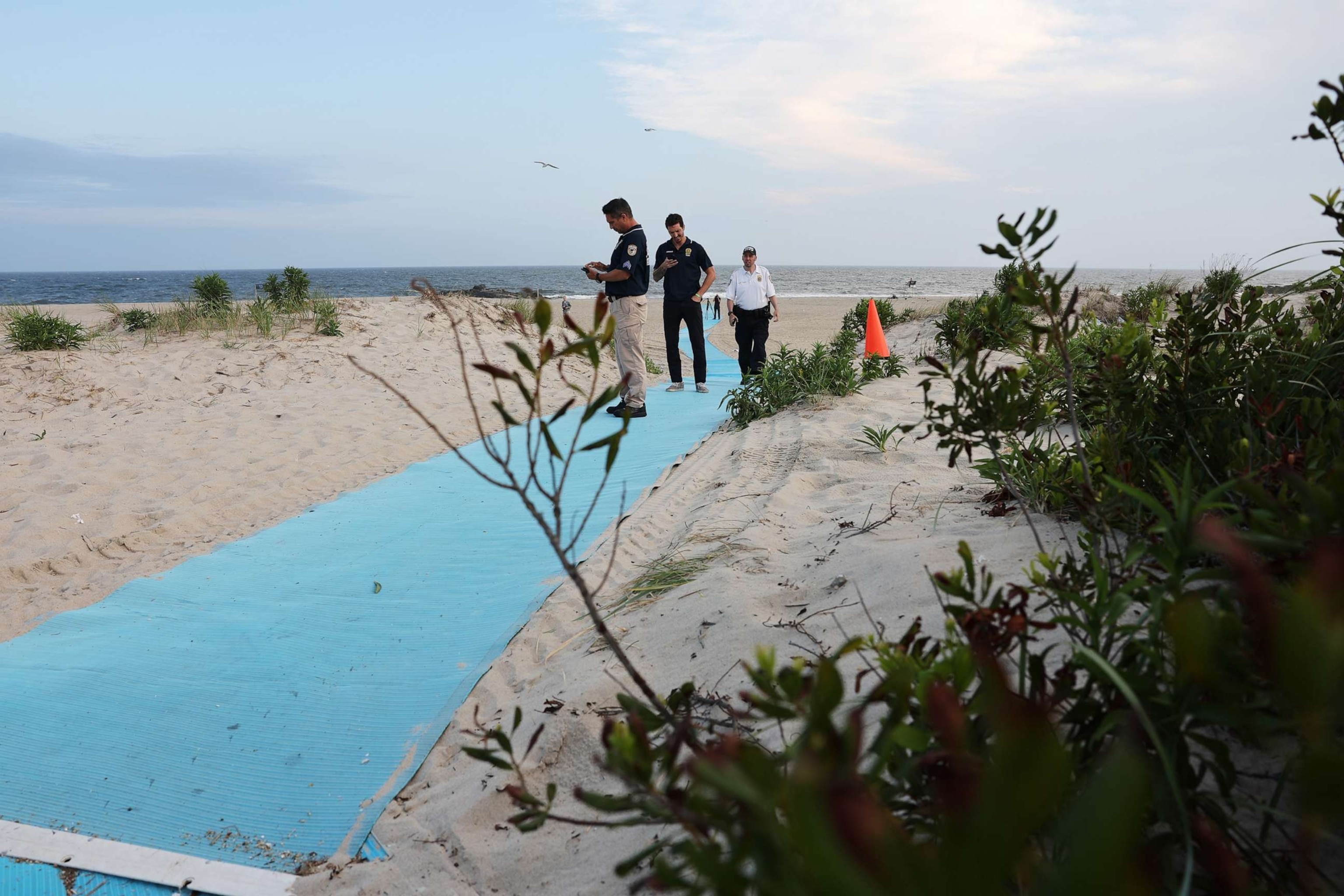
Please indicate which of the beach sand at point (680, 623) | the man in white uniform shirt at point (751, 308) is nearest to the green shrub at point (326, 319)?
the man in white uniform shirt at point (751, 308)

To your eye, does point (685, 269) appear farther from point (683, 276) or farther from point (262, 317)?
point (262, 317)

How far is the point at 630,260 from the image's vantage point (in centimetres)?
654

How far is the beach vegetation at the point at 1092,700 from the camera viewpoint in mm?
404

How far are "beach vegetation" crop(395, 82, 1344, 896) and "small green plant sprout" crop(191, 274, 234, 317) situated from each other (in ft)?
31.8

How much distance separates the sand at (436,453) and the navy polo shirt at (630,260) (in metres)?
1.78

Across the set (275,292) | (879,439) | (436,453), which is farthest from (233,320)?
(879,439)

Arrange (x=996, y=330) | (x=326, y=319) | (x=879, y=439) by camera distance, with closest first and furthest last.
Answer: (x=996, y=330) < (x=879, y=439) < (x=326, y=319)

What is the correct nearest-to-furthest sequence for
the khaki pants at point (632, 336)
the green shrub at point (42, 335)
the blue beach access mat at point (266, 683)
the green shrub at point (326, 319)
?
1. the blue beach access mat at point (266, 683)
2. the khaki pants at point (632, 336)
3. the green shrub at point (42, 335)
4. the green shrub at point (326, 319)

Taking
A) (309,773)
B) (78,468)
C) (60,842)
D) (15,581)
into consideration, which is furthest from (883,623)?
(78,468)

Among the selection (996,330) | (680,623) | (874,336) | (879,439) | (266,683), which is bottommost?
(266,683)

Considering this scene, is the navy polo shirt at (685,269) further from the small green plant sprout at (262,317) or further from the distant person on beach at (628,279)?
the small green plant sprout at (262,317)

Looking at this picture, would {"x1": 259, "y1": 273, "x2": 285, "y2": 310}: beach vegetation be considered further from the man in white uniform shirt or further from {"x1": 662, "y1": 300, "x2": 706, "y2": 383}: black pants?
the man in white uniform shirt

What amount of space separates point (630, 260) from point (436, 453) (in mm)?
2252

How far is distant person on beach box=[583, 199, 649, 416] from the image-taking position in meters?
6.48
